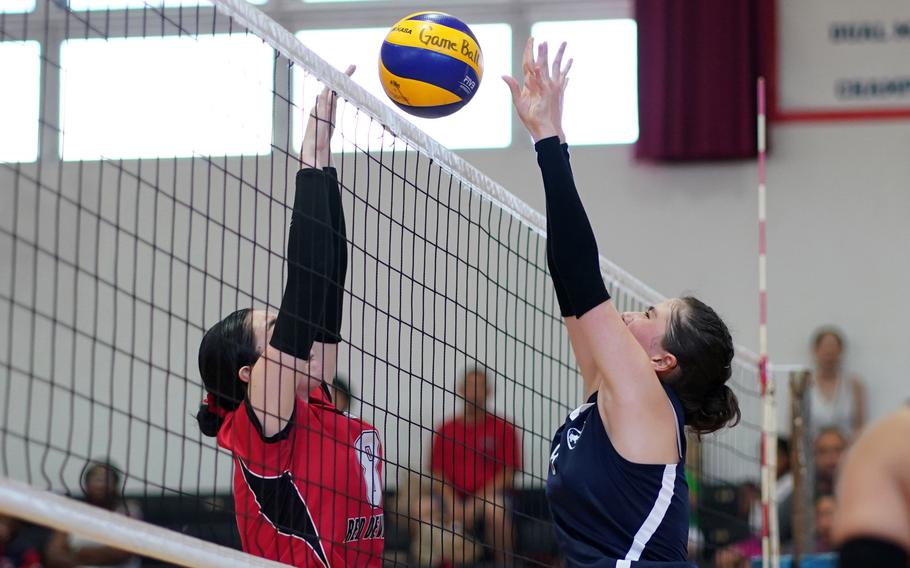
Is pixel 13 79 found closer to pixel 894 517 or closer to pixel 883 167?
pixel 883 167

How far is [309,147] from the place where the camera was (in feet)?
11.5

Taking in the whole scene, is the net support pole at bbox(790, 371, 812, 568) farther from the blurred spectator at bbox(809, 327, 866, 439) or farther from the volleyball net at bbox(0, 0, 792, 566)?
the blurred spectator at bbox(809, 327, 866, 439)

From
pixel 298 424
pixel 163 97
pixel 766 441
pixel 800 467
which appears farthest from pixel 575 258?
pixel 163 97


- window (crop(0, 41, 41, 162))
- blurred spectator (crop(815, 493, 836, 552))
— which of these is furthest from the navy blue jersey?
window (crop(0, 41, 41, 162))

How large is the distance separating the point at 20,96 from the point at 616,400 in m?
9.26

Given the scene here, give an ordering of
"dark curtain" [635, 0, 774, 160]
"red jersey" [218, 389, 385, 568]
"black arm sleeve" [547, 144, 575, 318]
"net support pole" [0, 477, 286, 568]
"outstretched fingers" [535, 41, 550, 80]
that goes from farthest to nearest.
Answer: "dark curtain" [635, 0, 774, 160]
"red jersey" [218, 389, 385, 568]
"outstretched fingers" [535, 41, 550, 80]
"black arm sleeve" [547, 144, 575, 318]
"net support pole" [0, 477, 286, 568]

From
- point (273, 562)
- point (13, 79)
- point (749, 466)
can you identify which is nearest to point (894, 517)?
point (273, 562)

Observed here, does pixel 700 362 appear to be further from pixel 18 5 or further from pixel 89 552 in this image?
pixel 18 5

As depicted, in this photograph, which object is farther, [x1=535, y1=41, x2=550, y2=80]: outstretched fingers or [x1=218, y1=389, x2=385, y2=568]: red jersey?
[x1=218, y1=389, x2=385, y2=568]: red jersey

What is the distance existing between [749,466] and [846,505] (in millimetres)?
7715

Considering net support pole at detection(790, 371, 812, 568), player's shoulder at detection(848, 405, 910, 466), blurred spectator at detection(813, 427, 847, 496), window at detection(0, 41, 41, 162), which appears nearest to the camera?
player's shoulder at detection(848, 405, 910, 466)

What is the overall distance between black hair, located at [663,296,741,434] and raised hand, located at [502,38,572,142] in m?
0.55

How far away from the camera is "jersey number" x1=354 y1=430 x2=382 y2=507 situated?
337cm

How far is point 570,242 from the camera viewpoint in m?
2.82
